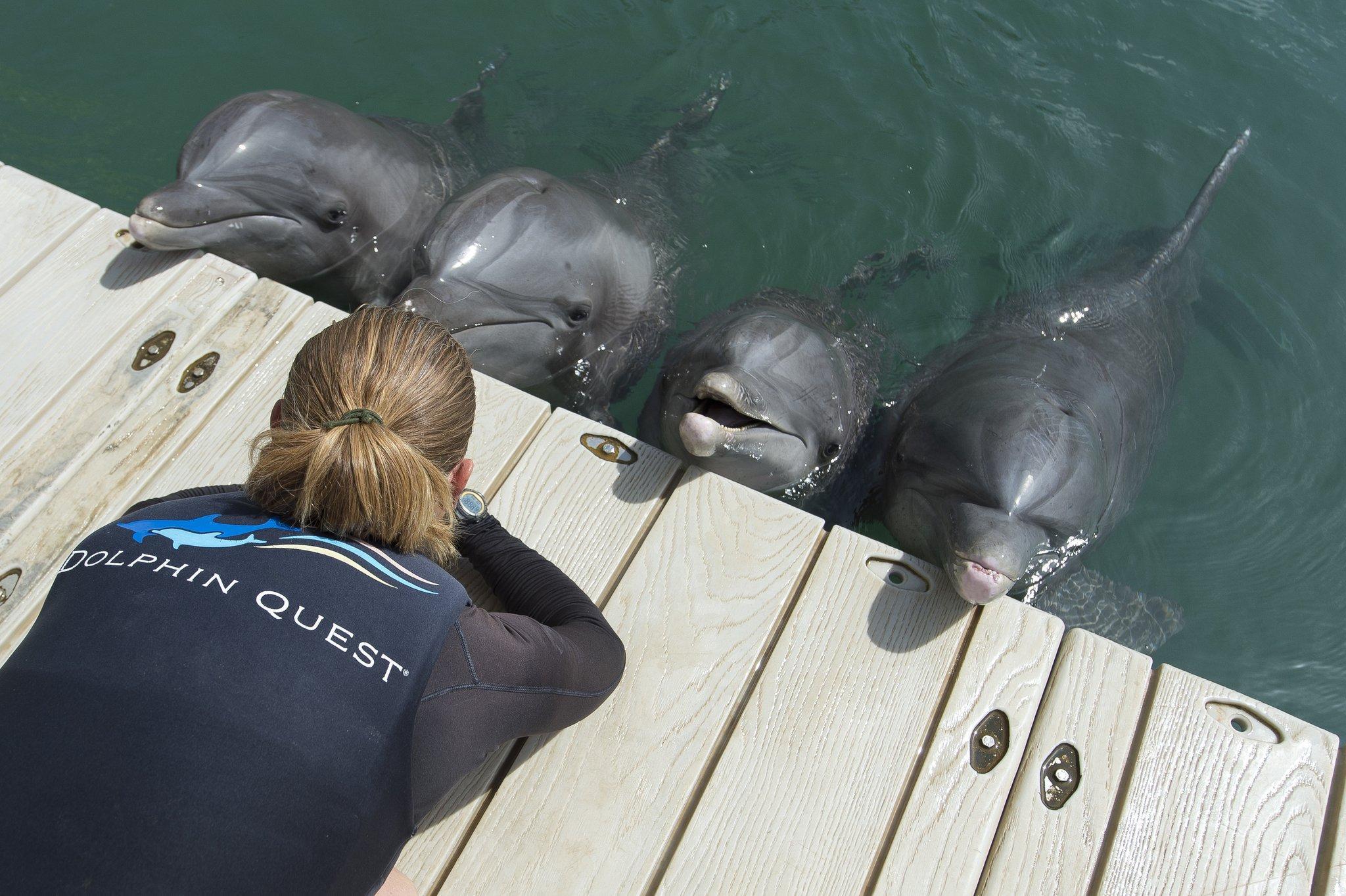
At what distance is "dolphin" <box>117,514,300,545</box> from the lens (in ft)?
7.53

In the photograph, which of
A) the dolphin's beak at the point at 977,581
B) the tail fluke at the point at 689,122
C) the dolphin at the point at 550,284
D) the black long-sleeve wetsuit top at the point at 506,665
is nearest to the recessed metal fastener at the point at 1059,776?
the dolphin's beak at the point at 977,581

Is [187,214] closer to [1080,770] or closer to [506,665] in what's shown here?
[506,665]

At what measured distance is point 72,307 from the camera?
4.14m

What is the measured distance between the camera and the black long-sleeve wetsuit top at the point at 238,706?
184cm

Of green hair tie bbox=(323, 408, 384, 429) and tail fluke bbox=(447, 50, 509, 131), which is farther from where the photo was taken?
tail fluke bbox=(447, 50, 509, 131)

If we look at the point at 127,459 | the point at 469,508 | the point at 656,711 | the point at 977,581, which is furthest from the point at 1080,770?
the point at 127,459

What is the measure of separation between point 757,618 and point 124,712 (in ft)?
6.40

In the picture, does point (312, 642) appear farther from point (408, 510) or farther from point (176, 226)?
point (176, 226)

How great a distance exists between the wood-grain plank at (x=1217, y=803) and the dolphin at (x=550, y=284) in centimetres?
323

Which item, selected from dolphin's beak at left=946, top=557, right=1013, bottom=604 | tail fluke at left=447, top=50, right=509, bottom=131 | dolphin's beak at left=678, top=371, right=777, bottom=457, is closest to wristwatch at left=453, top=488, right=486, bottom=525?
dolphin's beak at left=678, top=371, right=777, bottom=457

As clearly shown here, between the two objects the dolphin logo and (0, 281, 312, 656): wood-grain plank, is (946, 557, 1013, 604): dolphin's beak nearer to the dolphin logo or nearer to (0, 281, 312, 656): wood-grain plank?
the dolphin logo

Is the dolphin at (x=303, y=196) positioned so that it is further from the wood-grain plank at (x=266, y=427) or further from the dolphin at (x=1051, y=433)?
the dolphin at (x=1051, y=433)

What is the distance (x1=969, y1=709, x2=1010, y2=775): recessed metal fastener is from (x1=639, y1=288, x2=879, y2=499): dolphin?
134 cm

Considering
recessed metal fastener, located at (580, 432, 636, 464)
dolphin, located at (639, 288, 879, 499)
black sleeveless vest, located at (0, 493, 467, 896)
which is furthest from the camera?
dolphin, located at (639, 288, 879, 499)
